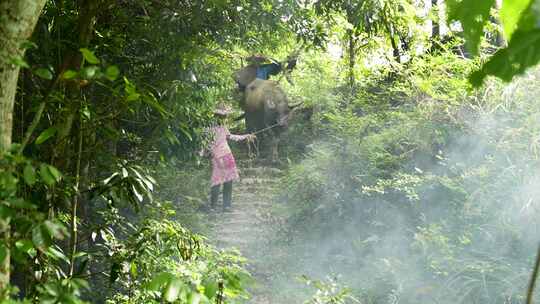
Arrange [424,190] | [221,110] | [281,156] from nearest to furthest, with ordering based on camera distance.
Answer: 1. [424,190]
2. [221,110]
3. [281,156]

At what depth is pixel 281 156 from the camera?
6.88 meters

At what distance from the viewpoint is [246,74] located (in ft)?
23.4

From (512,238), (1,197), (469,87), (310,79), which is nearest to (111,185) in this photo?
(1,197)

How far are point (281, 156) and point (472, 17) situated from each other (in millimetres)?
6626

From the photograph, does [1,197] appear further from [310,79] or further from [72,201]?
[310,79]

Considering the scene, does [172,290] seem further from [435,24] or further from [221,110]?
[221,110]

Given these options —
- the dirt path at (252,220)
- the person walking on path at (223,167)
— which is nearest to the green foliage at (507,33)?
the dirt path at (252,220)

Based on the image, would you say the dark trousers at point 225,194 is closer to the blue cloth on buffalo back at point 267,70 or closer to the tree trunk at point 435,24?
the blue cloth on buffalo back at point 267,70

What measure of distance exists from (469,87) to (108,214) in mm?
1990

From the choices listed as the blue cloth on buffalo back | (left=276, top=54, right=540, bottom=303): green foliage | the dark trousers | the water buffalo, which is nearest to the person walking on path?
the dark trousers

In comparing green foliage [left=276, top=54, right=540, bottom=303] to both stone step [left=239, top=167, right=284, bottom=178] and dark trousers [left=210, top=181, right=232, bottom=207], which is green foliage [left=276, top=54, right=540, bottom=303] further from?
stone step [left=239, top=167, right=284, bottom=178]

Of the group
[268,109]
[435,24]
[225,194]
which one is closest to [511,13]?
[435,24]

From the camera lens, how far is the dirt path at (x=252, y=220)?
15.8 feet

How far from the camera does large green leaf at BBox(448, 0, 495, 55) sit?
0.81 feet
